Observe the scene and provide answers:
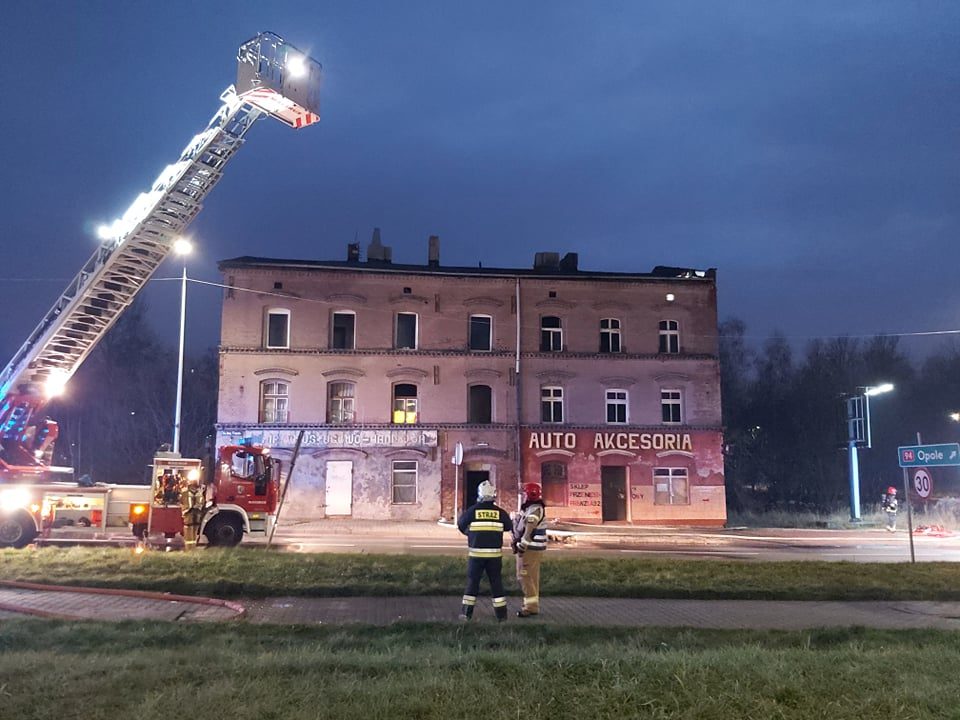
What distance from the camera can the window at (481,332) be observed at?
116 ft

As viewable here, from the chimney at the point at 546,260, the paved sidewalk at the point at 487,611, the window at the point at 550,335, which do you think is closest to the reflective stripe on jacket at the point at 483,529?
the paved sidewalk at the point at 487,611

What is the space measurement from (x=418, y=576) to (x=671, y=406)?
24.7m

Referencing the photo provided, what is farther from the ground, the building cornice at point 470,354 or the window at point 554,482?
the building cornice at point 470,354

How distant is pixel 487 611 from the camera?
439 inches

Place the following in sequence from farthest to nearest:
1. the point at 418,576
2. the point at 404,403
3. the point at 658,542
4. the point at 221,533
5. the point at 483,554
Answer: the point at 404,403 < the point at 658,542 < the point at 221,533 < the point at 418,576 < the point at 483,554

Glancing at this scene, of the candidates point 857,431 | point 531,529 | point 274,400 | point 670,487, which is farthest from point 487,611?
point 857,431

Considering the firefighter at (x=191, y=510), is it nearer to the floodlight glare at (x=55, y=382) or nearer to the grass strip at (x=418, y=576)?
the grass strip at (x=418, y=576)

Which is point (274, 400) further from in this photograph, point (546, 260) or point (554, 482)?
point (546, 260)

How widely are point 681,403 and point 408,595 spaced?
2595 centimetres

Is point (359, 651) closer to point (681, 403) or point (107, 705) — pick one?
point (107, 705)

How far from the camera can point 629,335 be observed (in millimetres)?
36250

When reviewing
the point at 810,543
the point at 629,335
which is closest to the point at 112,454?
the point at 629,335

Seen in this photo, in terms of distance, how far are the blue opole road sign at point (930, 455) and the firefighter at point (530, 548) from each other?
33.1 ft

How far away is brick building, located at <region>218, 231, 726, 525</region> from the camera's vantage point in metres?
33.5
